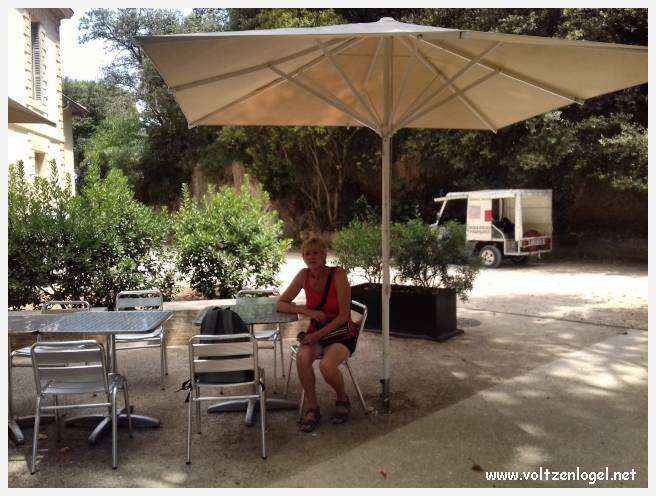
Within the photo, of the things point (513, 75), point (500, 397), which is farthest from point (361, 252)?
point (513, 75)

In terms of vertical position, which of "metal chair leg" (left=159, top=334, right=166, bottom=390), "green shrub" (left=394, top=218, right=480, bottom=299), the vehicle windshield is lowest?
"metal chair leg" (left=159, top=334, right=166, bottom=390)

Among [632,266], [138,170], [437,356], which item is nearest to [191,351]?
[437,356]

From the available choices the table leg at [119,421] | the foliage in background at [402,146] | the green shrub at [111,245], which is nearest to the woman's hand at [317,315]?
the table leg at [119,421]

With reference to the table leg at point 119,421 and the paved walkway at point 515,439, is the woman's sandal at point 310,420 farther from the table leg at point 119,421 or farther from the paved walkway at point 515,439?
the table leg at point 119,421

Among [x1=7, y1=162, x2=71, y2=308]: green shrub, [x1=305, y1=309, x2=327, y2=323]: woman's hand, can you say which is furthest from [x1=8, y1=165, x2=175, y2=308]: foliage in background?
[x1=305, y1=309, x2=327, y2=323]: woman's hand

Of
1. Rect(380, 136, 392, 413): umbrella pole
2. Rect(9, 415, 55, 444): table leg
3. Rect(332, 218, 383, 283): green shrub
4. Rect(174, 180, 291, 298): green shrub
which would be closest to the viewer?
Rect(9, 415, 55, 444): table leg

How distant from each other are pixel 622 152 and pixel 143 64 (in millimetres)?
19425

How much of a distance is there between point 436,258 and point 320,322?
10.2 feet

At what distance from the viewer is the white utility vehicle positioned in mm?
14453

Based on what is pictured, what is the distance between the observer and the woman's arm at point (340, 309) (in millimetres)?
4156

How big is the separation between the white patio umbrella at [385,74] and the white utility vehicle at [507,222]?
912 cm

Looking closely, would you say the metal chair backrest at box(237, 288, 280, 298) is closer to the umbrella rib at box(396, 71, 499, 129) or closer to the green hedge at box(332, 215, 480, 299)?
the green hedge at box(332, 215, 480, 299)

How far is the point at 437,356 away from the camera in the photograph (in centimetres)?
591

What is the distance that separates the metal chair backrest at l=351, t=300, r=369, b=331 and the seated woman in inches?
6.7
